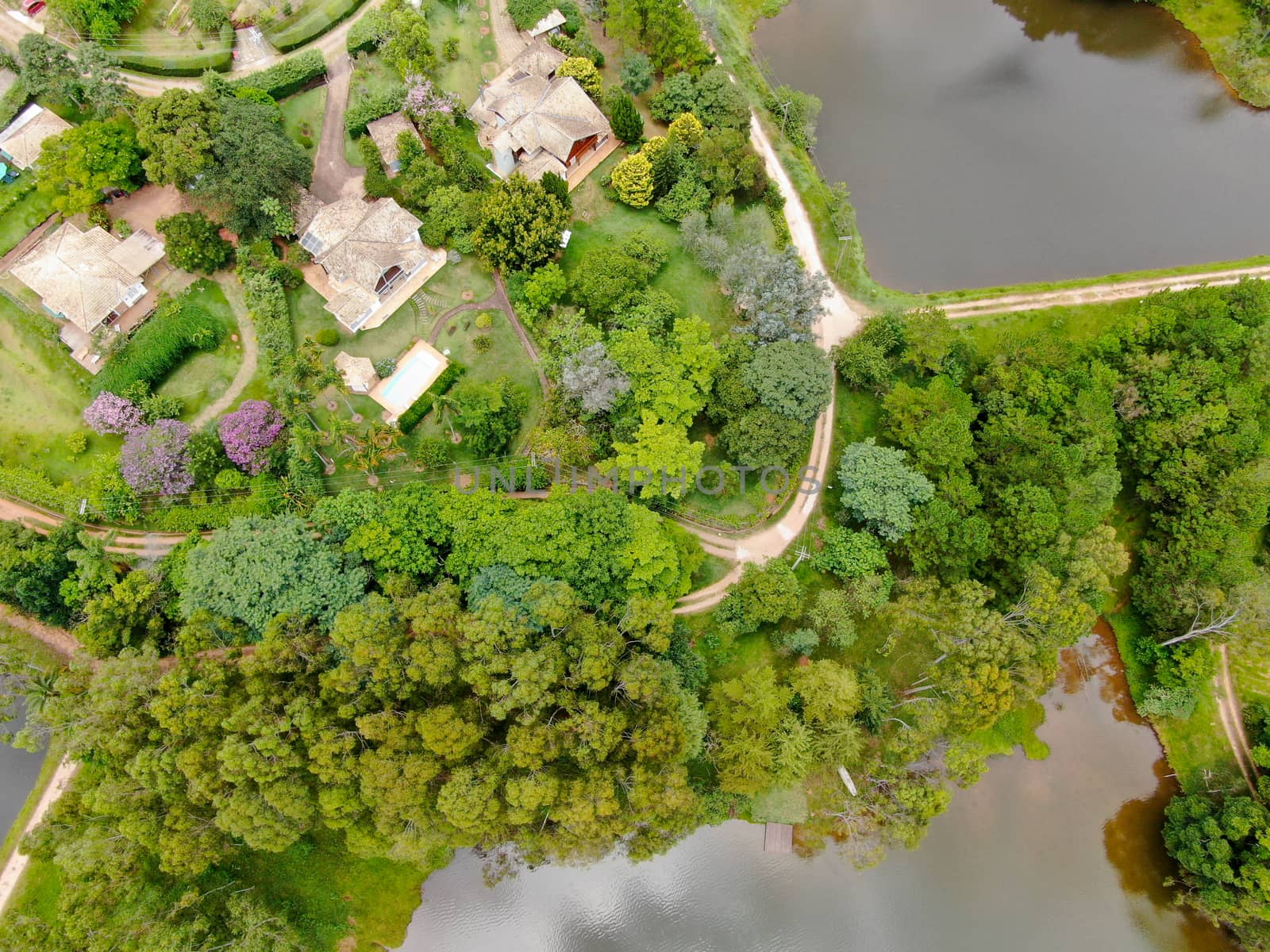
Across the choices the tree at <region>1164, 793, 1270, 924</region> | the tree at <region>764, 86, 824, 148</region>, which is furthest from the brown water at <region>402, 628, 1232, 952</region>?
the tree at <region>764, 86, 824, 148</region>

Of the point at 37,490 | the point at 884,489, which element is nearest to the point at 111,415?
the point at 37,490

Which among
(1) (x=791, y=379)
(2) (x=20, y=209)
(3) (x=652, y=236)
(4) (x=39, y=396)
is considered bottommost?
(1) (x=791, y=379)

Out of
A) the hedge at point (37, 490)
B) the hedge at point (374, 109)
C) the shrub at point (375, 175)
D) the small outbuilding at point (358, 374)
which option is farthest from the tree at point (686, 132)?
the hedge at point (37, 490)

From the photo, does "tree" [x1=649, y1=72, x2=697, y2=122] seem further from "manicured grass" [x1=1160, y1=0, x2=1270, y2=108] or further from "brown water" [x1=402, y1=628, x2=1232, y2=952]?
"brown water" [x1=402, y1=628, x2=1232, y2=952]

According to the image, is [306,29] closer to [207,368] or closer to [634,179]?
[207,368]

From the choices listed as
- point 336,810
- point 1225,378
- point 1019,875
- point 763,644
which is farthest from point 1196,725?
point 336,810

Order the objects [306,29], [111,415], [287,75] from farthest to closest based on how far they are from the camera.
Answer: [306,29]
[287,75]
[111,415]

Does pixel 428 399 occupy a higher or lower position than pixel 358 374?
lower
